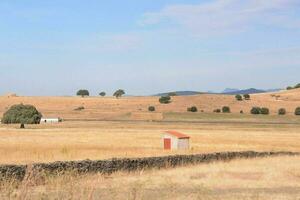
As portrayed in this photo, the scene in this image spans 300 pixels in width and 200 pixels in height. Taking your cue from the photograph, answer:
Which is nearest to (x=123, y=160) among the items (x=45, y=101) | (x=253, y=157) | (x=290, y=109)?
(x=253, y=157)

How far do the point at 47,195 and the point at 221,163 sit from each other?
32574 mm

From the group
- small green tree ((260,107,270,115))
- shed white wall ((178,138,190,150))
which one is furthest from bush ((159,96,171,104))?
shed white wall ((178,138,190,150))

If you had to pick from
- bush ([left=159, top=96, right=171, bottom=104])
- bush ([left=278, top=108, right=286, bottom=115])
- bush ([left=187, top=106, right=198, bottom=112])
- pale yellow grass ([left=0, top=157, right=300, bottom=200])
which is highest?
bush ([left=159, top=96, right=171, bottom=104])

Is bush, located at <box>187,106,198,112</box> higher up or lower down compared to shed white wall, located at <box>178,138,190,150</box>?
higher up

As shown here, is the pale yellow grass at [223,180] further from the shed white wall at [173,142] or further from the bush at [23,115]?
the bush at [23,115]

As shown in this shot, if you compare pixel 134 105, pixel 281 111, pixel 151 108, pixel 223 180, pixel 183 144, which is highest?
pixel 134 105

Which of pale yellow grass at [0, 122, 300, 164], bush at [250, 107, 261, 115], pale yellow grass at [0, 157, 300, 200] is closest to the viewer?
pale yellow grass at [0, 157, 300, 200]

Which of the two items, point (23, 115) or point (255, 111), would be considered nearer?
point (23, 115)

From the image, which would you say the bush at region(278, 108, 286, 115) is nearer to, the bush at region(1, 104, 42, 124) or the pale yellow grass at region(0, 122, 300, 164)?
the bush at region(1, 104, 42, 124)

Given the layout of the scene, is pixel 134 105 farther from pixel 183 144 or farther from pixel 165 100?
pixel 183 144

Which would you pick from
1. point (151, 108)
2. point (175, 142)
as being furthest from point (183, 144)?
point (151, 108)

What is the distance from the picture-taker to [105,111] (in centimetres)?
16562

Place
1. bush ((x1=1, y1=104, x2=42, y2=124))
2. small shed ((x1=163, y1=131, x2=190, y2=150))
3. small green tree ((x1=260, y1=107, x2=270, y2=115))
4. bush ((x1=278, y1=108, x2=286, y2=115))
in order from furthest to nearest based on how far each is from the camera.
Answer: bush ((x1=278, y1=108, x2=286, y2=115)) < small green tree ((x1=260, y1=107, x2=270, y2=115)) < bush ((x1=1, y1=104, x2=42, y2=124)) < small shed ((x1=163, y1=131, x2=190, y2=150))

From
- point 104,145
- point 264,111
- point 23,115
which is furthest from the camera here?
point 264,111
